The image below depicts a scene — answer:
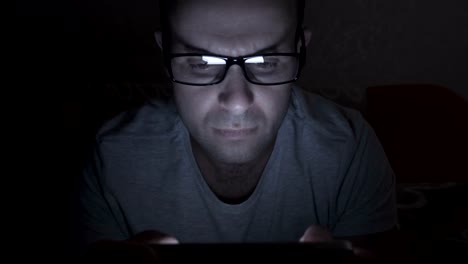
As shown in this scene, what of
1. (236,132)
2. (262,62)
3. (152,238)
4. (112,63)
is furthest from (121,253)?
(112,63)

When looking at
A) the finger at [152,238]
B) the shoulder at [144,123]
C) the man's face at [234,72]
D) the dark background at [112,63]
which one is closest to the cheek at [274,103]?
the man's face at [234,72]

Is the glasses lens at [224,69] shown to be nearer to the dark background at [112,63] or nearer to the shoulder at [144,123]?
the shoulder at [144,123]

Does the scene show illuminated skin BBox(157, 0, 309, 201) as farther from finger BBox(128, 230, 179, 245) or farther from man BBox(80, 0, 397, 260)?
finger BBox(128, 230, 179, 245)

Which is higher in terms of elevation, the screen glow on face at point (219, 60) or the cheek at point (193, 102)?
the screen glow on face at point (219, 60)

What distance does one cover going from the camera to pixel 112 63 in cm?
190

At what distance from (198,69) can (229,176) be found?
0.30 meters

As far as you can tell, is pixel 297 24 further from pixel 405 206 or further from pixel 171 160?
pixel 405 206

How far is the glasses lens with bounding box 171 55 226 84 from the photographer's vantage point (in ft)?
2.88

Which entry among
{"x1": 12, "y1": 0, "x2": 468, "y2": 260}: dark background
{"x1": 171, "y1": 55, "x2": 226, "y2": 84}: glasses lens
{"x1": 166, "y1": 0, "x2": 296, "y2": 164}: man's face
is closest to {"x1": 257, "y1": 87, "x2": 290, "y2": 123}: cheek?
{"x1": 166, "y1": 0, "x2": 296, "y2": 164}: man's face

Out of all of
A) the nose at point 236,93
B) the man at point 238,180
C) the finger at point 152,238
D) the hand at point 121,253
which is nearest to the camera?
the hand at point 121,253

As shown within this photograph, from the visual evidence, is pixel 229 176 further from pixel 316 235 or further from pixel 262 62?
pixel 316 235

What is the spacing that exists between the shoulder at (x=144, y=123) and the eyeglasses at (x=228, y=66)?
181 millimetres

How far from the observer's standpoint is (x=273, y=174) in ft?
3.40

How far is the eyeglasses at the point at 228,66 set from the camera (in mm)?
868
